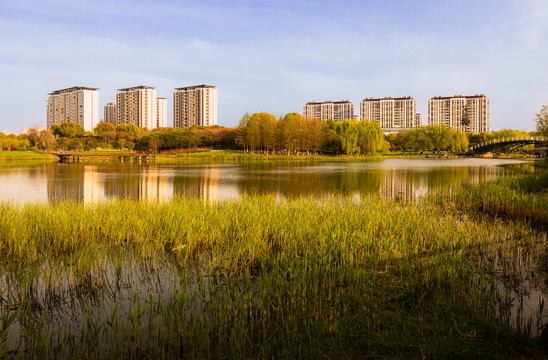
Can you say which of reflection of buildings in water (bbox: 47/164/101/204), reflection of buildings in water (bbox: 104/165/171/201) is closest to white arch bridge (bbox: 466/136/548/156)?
reflection of buildings in water (bbox: 104/165/171/201)

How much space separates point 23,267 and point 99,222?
235 centimetres

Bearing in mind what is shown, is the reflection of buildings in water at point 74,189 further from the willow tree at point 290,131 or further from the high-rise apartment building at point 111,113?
the high-rise apartment building at point 111,113

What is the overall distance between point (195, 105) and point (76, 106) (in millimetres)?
49059

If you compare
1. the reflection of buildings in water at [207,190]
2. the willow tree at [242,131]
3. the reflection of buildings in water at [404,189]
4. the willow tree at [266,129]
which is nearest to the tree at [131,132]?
the willow tree at [242,131]

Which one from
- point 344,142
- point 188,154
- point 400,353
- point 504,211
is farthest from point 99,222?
point 344,142

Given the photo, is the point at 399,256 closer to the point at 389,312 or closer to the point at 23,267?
the point at 389,312

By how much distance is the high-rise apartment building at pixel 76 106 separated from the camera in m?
159

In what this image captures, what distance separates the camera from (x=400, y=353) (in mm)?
3420

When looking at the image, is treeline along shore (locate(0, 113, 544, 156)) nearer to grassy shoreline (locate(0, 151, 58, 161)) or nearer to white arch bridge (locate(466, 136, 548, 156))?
white arch bridge (locate(466, 136, 548, 156))

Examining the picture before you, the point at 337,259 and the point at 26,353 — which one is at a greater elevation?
the point at 337,259

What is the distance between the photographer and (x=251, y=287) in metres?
5.19

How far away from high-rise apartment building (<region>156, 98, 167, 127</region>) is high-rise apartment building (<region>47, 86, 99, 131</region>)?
86.8 ft

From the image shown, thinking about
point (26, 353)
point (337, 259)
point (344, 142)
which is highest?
point (344, 142)

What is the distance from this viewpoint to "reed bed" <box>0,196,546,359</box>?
359 cm
